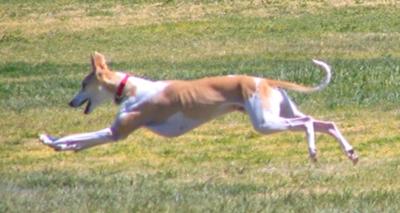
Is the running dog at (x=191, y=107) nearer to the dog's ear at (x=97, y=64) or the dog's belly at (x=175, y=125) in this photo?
the dog's belly at (x=175, y=125)

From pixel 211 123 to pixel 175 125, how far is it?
7.43m

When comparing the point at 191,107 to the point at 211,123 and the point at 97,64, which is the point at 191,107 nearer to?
the point at 97,64

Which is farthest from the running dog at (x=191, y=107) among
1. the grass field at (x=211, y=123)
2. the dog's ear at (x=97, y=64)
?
the grass field at (x=211, y=123)

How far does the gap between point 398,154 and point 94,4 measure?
3374 cm

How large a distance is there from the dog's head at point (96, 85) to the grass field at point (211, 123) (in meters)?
0.67

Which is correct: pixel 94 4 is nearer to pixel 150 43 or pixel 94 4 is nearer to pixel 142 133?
pixel 150 43

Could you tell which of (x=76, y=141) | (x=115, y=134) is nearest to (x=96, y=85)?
(x=115, y=134)

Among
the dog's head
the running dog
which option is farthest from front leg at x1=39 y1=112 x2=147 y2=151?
the dog's head

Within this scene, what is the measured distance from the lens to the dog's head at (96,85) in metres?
11.2

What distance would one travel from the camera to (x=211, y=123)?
727 inches

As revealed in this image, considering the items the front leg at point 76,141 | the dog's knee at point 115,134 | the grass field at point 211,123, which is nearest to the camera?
the front leg at point 76,141

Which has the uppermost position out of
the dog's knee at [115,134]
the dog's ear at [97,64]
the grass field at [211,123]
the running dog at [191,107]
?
the dog's ear at [97,64]

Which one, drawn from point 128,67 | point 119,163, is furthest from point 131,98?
point 128,67

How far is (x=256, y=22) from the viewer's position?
40312 millimetres
